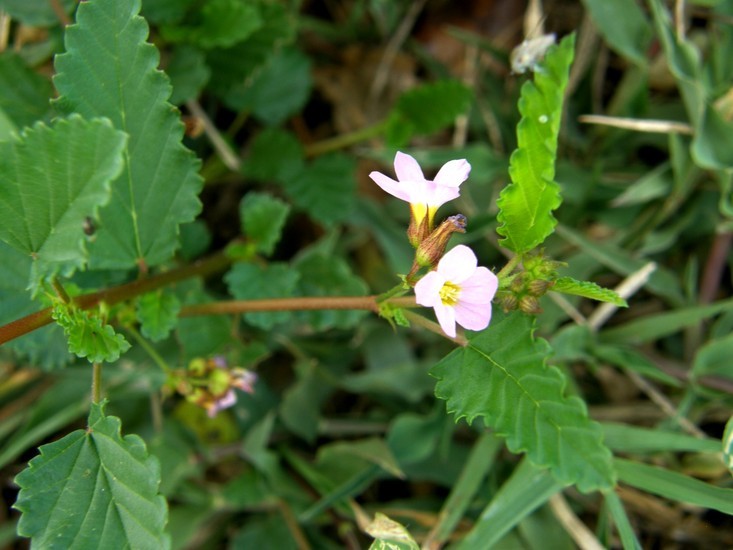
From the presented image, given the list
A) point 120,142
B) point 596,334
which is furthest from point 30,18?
point 596,334

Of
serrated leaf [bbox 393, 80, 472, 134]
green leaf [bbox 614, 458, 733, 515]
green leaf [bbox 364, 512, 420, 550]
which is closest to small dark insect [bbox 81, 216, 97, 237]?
green leaf [bbox 364, 512, 420, 550]

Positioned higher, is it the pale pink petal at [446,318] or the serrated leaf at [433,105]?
the pale pink petal at [446,318]

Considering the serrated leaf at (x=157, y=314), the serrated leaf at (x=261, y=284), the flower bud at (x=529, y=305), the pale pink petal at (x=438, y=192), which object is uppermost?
the pale pink petal at (x=438, y=192)

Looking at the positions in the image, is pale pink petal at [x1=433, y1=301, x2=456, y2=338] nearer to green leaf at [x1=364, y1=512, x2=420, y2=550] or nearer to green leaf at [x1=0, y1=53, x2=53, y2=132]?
green leaf at [x1=364, y1=512, x2=420, y2=550]

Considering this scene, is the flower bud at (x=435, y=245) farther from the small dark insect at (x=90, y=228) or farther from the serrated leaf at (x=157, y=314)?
the small dark insect at (x=90, y=228)

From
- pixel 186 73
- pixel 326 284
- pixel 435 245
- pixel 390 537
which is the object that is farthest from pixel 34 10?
pixel 390 537

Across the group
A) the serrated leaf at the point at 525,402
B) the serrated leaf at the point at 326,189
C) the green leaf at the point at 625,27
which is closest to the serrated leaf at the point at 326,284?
the serrated leaf at the point at 326,189
